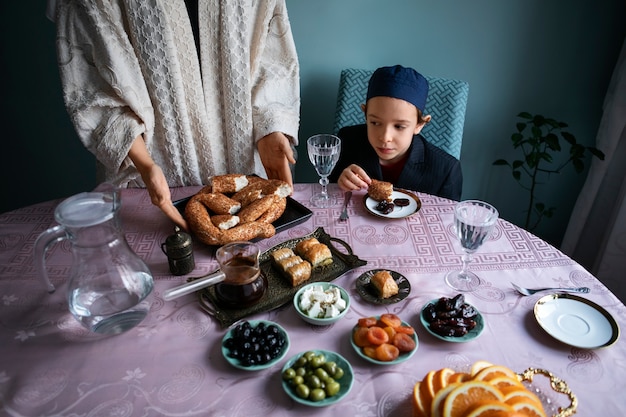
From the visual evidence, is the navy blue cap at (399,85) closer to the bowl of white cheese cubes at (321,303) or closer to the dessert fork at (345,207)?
the dessert fork at (345,207)

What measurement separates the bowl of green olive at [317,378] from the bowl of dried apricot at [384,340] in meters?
0.06

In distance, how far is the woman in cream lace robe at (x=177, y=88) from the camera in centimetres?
130

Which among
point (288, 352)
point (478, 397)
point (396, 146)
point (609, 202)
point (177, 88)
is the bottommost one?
point (609, 202)

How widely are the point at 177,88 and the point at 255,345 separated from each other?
96 centimetres

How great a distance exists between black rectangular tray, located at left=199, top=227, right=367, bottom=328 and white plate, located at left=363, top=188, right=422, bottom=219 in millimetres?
218

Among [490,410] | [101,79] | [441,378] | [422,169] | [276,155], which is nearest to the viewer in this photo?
[490,410]

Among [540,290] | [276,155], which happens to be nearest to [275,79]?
[276,155]

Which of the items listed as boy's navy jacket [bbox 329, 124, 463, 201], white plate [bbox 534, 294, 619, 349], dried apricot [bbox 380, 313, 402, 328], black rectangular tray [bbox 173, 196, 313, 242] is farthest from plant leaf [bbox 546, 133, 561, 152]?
dried apricot [bbox 380, 313, 402, 328]

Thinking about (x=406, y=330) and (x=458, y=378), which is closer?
(x=458, y=378)

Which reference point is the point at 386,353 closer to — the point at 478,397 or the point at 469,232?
the point at 478,397

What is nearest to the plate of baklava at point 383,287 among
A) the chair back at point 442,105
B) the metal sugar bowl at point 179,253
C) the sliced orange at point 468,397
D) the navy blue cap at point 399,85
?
the sliced orange at point 468,397

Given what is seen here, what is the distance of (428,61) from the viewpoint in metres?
2.14

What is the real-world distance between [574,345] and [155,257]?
106 centimetres

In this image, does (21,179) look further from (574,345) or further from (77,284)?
(574,345)
